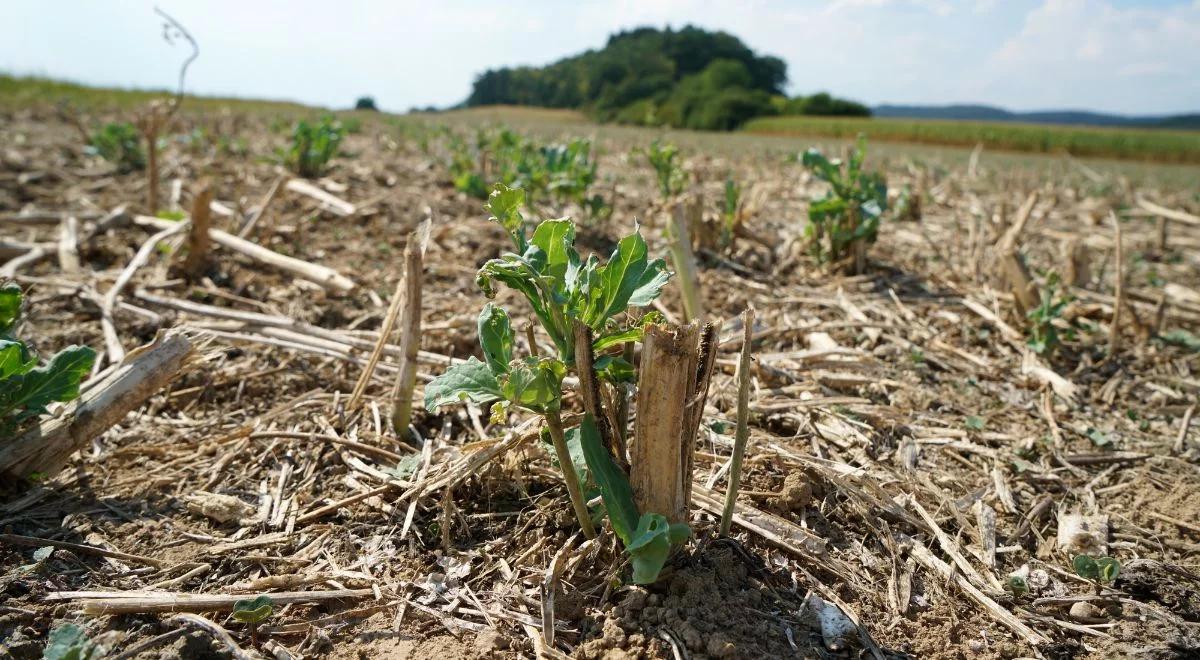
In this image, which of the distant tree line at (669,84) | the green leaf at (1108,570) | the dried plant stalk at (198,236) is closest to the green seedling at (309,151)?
the dried plant stalk at (198,236)

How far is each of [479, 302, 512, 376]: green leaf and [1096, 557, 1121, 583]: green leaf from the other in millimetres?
1956

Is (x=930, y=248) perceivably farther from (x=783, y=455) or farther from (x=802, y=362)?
(x=783, y=455)

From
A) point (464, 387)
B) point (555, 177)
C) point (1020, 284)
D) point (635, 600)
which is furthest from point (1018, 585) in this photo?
point (555, 177)

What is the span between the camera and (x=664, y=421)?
6.15 ft

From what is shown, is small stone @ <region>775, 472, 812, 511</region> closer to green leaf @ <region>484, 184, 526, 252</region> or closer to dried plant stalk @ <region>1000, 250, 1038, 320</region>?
green leaf @ <region>484, 184, 526, 252</region>

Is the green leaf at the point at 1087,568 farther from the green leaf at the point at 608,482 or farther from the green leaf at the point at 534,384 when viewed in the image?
the green leaf at the point at 534,384

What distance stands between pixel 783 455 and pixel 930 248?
3952 millimetres

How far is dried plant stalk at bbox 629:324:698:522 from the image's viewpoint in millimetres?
1803

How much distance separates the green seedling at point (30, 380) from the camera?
223cm

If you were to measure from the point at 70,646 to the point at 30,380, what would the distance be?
3.55ft

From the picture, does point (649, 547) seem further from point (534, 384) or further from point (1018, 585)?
point (1018, 585)

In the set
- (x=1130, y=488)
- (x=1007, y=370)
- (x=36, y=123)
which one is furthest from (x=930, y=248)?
(x=36, y=123)

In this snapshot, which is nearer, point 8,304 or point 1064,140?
point 8,304

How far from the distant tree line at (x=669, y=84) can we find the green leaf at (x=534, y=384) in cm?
3663
